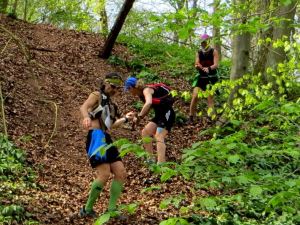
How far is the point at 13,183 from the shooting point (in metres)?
7.04

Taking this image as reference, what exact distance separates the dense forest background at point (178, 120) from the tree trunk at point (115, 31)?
0.04 meters

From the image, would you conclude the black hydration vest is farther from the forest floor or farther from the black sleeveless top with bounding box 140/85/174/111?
the black sleeveless top with bounding box 140/85/174/111

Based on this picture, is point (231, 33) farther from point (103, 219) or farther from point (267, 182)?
point (103, 219)

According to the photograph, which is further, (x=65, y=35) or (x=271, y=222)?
(x=65, y=35)

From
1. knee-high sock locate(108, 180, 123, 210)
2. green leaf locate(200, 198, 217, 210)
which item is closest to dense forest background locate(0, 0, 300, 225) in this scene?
green leaf locate(200, 198, 217, 210)

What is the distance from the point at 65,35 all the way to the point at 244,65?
7.73 metres

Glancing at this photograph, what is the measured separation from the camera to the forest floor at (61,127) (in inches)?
260

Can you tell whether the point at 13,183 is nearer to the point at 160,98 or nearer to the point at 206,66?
the point at 160,98

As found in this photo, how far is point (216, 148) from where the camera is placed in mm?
4109

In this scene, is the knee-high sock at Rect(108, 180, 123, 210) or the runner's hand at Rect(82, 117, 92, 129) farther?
the knee-high sock at Rect(108, 180, 123, 210)

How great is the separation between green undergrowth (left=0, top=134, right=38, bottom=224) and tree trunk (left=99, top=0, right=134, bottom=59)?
6693 millimetres

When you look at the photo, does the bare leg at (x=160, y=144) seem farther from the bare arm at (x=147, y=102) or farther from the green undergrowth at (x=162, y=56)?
the green undergrowth at (x=162, y=56)

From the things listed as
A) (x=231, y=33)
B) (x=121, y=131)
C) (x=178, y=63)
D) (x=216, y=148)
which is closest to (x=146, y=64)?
(x=178, y=63)

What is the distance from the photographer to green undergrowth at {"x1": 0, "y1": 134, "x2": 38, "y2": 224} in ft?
18.8
